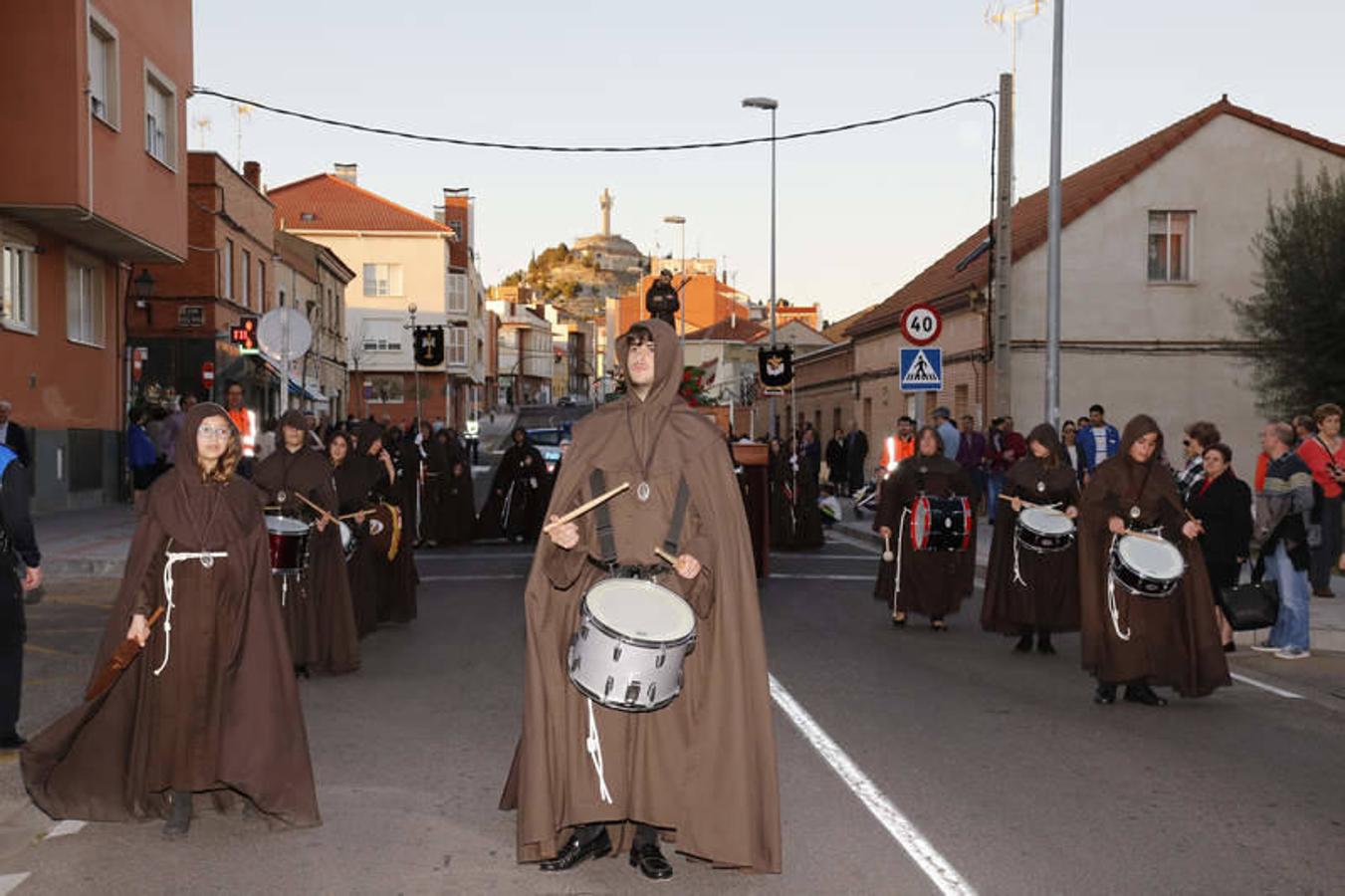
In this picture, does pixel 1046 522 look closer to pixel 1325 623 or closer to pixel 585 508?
pixel 1325 623

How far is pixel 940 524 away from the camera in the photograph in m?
12.5

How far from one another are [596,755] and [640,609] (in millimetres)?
614

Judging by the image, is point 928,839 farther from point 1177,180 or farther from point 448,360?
point 448,360

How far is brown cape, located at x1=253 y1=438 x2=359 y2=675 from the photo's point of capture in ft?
31.4

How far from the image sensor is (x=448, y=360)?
3250 inches

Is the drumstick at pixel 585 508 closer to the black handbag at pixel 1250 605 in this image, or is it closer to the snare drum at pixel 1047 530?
the snare drum at pixel 1047 530

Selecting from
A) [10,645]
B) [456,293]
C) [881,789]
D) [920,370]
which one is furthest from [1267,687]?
[456,293]

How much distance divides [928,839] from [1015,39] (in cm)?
2304

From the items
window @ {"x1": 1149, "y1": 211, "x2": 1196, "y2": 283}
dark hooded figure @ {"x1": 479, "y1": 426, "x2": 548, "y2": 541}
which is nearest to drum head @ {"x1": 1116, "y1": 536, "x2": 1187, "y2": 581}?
dark hooded figure @ {"x1": 479, "y1": 426, "x2": 548, "y2": 541}

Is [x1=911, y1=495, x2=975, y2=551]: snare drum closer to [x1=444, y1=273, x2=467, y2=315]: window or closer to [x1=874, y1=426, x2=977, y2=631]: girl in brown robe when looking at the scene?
[x1=874, y1=426, x2=977, y2=631]: girl in brown robe

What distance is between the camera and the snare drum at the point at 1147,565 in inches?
345

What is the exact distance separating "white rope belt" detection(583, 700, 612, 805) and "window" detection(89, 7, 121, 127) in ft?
69.1

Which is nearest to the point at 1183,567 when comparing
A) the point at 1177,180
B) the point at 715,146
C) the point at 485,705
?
the point at 485,705

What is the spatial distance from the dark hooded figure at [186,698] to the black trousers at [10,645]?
1.50 m
